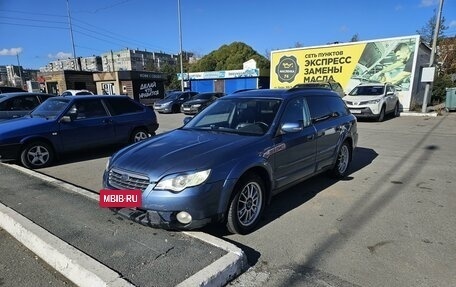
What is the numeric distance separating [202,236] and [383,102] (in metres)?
14.4

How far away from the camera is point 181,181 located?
3.44 meters

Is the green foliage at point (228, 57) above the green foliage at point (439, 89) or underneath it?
above

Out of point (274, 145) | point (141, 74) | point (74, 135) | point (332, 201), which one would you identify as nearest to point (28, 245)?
point (274, 145)

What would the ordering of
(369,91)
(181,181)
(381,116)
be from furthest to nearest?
(369,91) < (381,116) < (181,181)

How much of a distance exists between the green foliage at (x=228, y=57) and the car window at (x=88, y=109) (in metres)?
45.5

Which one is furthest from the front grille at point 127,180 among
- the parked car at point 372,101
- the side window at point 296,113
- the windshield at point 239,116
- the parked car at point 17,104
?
the parked car at point 372,101

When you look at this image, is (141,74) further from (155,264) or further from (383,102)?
(155,264)

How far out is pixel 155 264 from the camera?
3.17 meters

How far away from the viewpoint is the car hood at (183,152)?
140 inches

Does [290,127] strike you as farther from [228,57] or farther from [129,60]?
[129,60]

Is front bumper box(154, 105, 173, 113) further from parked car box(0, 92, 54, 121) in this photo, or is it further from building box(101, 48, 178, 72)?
building box(101, 48, 178, 72)

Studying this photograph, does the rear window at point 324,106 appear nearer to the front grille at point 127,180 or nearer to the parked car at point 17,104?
the front grille at point 127,180

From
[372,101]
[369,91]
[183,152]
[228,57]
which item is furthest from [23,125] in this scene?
[228,57]

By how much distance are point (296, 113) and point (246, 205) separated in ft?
5.45
